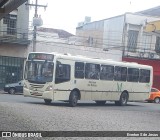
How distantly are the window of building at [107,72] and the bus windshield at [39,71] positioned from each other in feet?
13.0

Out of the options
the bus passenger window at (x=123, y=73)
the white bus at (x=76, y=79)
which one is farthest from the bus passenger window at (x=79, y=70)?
the bus passenger window at (x=123, y=73)

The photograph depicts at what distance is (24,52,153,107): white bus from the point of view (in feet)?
61.4

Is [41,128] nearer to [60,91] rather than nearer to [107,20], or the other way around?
[60,91]

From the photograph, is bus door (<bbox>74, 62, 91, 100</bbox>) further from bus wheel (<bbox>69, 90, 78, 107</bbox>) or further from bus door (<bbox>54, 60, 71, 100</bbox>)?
bus door (<bbox>54, 60, 71, 100</bbox>)

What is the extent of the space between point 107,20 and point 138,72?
21.5 meters

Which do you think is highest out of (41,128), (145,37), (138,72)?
(145,37)

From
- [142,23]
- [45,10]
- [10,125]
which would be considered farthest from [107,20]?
[10,125]

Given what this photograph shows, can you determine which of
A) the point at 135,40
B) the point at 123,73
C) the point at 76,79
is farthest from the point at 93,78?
the point at 135,40

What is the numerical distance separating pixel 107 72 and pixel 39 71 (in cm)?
477

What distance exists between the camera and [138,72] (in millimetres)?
24328

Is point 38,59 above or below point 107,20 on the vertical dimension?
below

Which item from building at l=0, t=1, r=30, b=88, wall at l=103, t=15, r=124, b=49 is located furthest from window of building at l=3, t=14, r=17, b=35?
wall at l=103, t=15, r=124, b=49

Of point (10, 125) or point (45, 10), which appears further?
point (45, 10)

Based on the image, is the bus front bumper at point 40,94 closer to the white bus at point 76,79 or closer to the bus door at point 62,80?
the white bus at point 76,79
